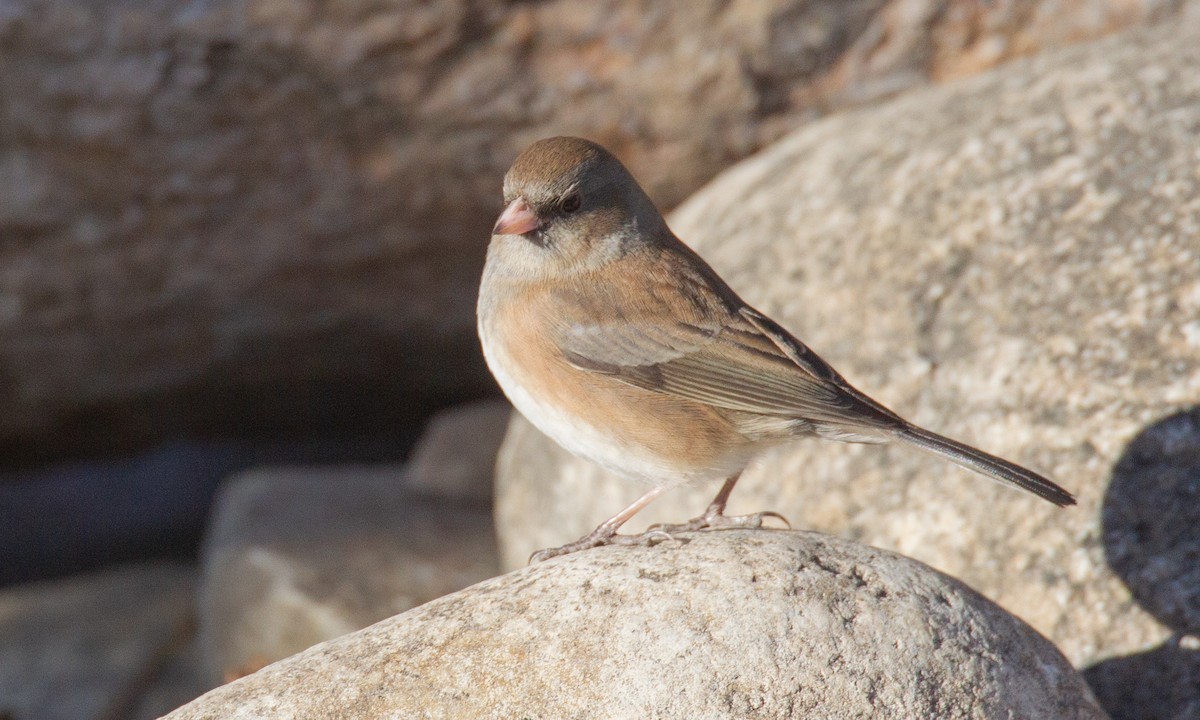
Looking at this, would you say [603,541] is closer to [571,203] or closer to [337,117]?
[571,203]

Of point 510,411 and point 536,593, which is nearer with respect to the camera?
point 536,593

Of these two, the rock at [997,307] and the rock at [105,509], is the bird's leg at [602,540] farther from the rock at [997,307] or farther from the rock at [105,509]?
the rock at [105,509]

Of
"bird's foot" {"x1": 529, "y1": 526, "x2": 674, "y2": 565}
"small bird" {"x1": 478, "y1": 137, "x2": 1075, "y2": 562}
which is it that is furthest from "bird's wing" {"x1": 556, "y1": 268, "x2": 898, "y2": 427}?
"bird's foot" {"x1": 529, "y1": 526, "x2": 674, "y2": 565}

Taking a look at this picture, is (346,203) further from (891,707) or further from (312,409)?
(891,707)

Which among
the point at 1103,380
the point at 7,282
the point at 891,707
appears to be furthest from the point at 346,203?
the point at 891,707

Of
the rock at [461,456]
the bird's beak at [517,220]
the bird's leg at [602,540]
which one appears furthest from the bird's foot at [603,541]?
the rock at [461,456]

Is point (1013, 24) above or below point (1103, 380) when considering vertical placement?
above

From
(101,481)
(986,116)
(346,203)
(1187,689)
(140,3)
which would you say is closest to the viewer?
(1187,689)
